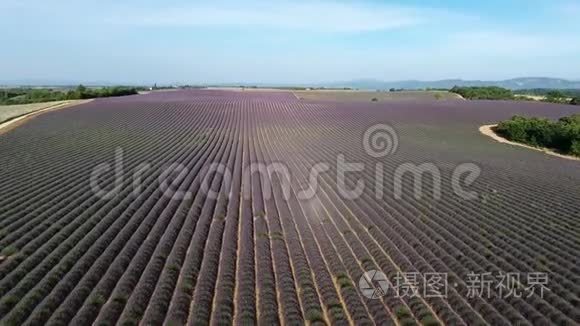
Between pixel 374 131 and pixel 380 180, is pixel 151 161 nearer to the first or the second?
pixel 380 180

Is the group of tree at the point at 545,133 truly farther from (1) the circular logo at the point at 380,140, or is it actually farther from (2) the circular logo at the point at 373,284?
(2) the circular logo at the point at 373,284

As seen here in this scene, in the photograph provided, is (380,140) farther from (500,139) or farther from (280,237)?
(280,237)

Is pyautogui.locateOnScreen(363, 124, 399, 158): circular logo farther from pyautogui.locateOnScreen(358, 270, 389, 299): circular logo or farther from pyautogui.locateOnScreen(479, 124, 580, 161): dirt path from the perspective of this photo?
pyautogui.locateOnScreen(358, 270, 389, 299): circular logo

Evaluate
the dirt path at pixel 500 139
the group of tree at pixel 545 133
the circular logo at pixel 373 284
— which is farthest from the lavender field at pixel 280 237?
the group of tree at pixel 545 133

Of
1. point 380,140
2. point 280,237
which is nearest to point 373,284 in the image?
point 280,237

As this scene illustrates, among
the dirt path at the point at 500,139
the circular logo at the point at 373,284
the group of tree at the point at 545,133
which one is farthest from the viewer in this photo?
the group of tree at the point at 545,133

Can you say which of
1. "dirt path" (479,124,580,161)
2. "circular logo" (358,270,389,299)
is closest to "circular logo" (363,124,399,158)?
"dirt path" (479,124,580,161)
